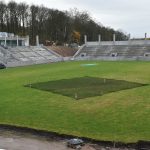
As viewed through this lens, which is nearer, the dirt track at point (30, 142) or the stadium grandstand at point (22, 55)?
the dirt track at point (30, 142)

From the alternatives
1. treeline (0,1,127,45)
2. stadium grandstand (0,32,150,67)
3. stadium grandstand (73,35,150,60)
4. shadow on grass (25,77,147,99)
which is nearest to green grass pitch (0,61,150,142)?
shadow on grass (25,77,147,99)

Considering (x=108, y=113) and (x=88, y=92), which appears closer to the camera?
(x=108, y=113)

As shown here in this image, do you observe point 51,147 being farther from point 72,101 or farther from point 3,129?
point 72,101

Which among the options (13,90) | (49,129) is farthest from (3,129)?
(13,90)

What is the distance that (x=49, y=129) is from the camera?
17344 mm

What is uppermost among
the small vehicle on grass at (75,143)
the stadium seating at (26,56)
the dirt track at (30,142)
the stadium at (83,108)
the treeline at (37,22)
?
the treeline at (37,22)

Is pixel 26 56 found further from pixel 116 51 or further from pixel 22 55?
pixel 116 51

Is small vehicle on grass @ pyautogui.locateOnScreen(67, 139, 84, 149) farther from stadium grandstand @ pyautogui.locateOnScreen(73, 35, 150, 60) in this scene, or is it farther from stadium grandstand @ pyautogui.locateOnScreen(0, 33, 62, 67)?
stadium grandstand @ pyautogui.locateOnScreen(73, 35, 150, 60)

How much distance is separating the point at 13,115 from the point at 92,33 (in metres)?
111

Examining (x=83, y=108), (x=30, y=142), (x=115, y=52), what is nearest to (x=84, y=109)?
(x=83, y=108)

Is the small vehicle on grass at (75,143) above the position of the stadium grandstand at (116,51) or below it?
below

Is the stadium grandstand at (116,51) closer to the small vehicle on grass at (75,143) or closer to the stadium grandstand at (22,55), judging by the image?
the stadium grandstand at (22,55)

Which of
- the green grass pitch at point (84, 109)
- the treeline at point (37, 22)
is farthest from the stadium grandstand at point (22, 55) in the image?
the green grass pitch at point (84, 109)

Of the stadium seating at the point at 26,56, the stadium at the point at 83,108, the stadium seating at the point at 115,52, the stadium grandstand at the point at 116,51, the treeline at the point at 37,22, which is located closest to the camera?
the stadium at the point at 83,108
